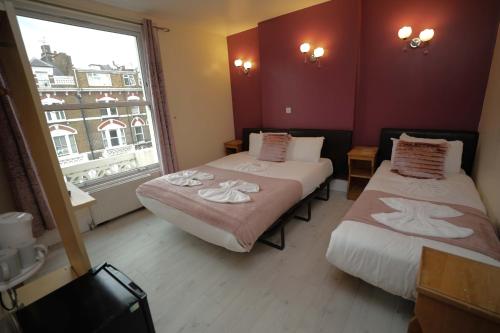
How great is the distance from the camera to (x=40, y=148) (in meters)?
1.00

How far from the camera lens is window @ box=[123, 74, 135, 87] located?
305cm

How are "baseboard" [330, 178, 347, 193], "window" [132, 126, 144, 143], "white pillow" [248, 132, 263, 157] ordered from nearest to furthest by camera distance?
"window" [132, 126, 144, 143] → "baseboard" [330, 178, 347, 193] → "white pillow" [248, 132, 263, 157]

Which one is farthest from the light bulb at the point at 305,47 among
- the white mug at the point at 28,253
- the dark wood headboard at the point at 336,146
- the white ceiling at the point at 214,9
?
the white mug at the point at 28,253

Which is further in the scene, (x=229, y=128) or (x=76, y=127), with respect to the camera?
(x=229, y=128)

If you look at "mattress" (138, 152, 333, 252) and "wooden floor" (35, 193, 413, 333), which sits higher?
"mattress" (138, 152, 333, 252)

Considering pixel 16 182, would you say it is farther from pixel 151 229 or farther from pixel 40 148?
pixel 40 148

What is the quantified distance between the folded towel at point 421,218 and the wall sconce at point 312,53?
224cm

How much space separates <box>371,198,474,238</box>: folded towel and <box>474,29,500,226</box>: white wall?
41 cm

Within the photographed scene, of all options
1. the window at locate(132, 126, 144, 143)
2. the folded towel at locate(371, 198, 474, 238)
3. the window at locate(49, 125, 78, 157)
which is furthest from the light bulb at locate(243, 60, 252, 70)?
the folded towel at locate(371, 198, 474, 238)

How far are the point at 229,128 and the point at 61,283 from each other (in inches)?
141

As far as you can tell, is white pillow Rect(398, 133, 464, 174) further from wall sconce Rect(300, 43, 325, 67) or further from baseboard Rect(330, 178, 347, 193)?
wall sconce Rect(300, 43, 325, 67)

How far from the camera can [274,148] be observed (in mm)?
3314

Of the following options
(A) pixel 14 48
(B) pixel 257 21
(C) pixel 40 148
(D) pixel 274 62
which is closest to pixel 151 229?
(C) pixel 40 148

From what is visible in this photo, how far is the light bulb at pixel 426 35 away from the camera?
8.21ft
